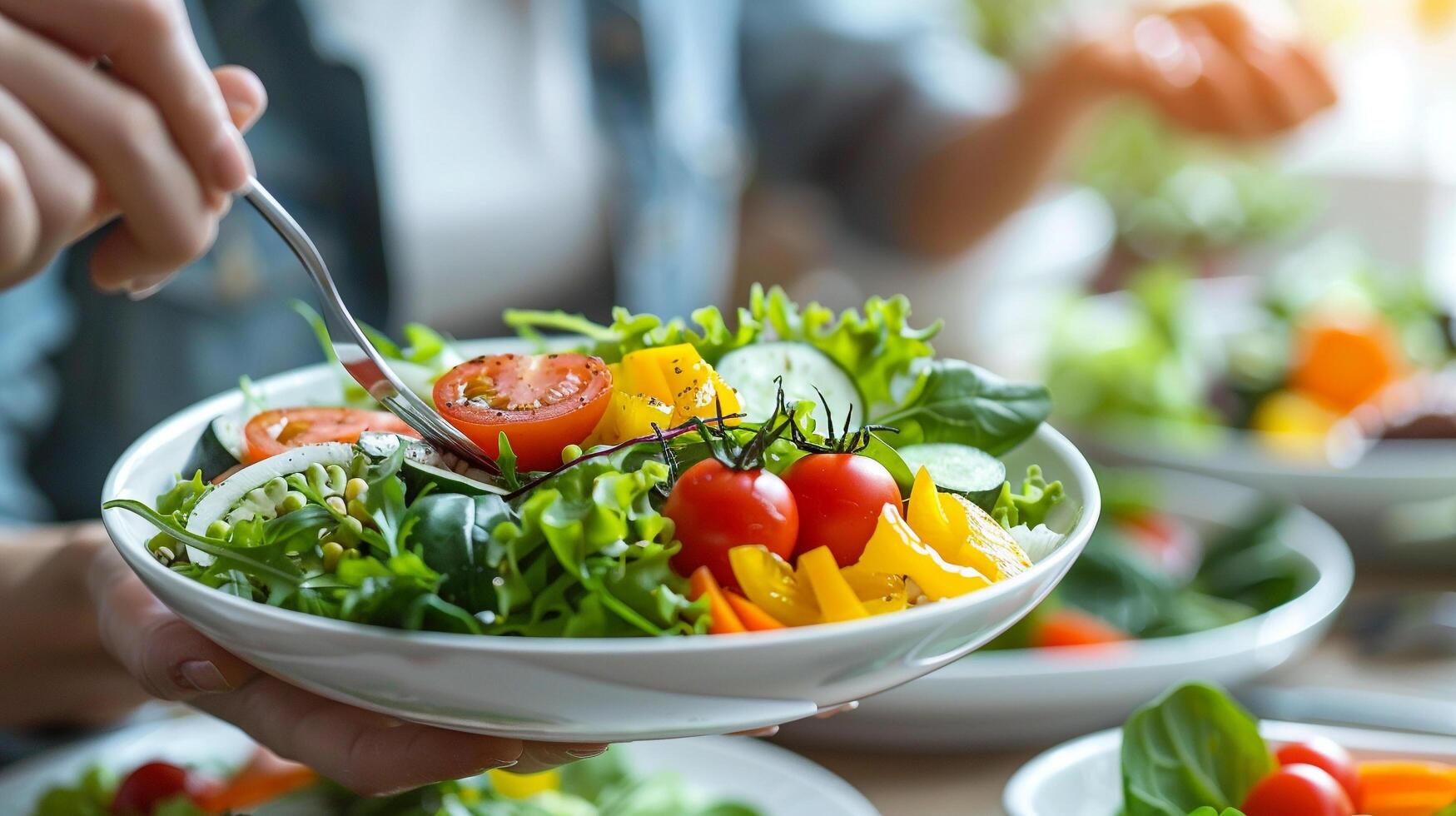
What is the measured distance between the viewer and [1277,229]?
12.2ft

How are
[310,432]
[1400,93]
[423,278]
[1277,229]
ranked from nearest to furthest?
1. [310,432]
2. [423,278]
3. [1277,229]
4. [1400,93]

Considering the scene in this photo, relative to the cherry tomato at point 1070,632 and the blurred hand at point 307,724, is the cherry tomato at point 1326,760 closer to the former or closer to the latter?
the cherry tomato at point 1070,632

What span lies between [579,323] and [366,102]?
1.06m

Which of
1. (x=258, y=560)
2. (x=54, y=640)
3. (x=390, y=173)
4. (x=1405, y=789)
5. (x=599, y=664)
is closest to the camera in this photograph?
(x=599, y=664)

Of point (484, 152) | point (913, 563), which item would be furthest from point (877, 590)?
point (484, 152)

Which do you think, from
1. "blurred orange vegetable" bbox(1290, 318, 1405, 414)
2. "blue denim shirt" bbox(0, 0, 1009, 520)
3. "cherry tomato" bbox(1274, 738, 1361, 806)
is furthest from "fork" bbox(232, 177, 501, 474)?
"blurred orange vegetable" bbox(1290, 318, 1405, 414)

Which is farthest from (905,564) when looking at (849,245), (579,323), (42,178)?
(849,245)

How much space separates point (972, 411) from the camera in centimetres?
96

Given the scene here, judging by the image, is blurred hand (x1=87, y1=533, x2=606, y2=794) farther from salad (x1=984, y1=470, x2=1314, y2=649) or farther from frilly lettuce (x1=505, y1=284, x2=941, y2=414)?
salad (x1=984, y1=470, x2=1314, y2=649)

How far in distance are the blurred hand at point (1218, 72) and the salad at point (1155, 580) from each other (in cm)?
88

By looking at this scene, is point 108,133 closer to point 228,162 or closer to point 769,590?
point 228,162

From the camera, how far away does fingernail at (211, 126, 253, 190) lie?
2.72 feet

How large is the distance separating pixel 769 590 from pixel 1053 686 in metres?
0.68

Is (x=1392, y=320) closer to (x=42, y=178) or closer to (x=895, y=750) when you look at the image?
(x=895, y=750)
